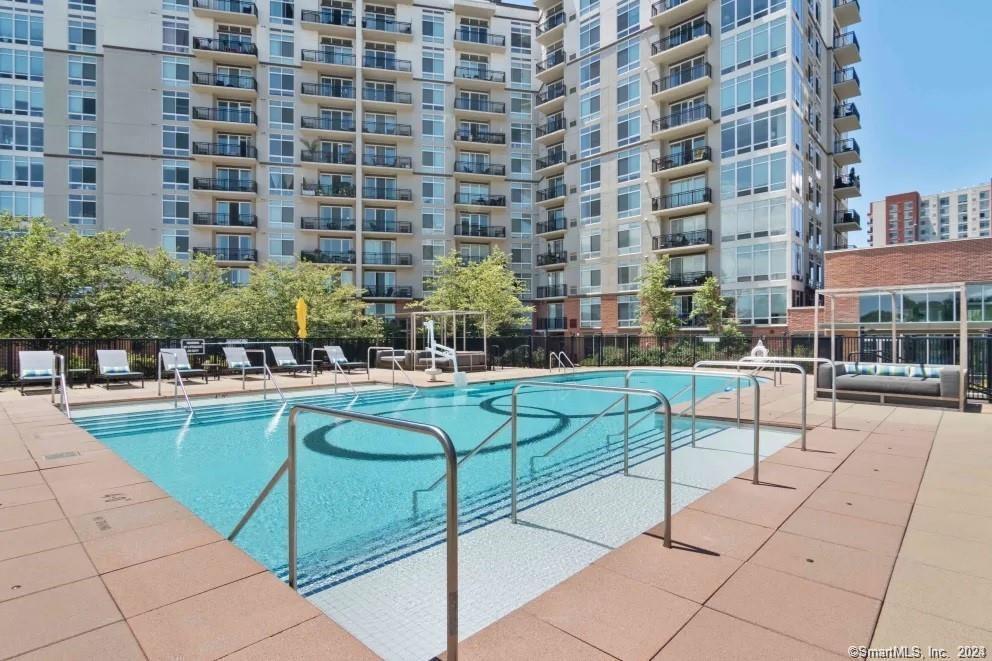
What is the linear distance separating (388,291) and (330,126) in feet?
46.6

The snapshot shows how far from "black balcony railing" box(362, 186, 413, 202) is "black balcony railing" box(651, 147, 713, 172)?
2024 centimetres

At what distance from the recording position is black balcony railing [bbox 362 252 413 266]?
4462cm

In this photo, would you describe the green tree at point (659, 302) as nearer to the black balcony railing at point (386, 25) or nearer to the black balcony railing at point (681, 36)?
the black balcony railing at point (681, 36)

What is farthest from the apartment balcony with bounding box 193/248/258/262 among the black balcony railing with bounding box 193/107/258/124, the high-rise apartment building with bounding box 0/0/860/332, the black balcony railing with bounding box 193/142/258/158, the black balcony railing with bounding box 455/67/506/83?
the black balcony railing with bounding box 455/67/506/83

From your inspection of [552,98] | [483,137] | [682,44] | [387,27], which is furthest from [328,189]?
[682,44]

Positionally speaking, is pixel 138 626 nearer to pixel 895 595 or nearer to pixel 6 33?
pixel 895 595

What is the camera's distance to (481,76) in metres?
47.2

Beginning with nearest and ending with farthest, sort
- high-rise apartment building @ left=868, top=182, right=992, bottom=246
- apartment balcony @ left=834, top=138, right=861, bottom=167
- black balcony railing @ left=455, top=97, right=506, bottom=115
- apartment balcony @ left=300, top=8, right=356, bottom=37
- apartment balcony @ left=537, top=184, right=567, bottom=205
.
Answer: apartment balcony @ left=834, top=138, right=861, bottom=167
apartment balcony @ left=300, top=8, right=356, bottom=37
apartment balcony @ left=537, top=184, right=567, bottom=205
black balcony railing @ left=455, top=97, right=506, bottom=115
high-rise apartment building @ left=868, top=182, right=992, bottom=246

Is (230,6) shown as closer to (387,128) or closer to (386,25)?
(386,25)

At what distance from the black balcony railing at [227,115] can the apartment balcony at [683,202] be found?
31.8 m

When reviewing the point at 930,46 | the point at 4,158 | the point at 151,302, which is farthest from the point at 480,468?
the point at 4,158

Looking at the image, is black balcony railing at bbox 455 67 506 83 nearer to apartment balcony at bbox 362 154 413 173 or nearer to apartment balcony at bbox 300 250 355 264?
apartment balcony at bbox 362 154 413 173

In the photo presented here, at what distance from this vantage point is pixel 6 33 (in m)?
39.7

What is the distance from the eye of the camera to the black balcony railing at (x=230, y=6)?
136ft
